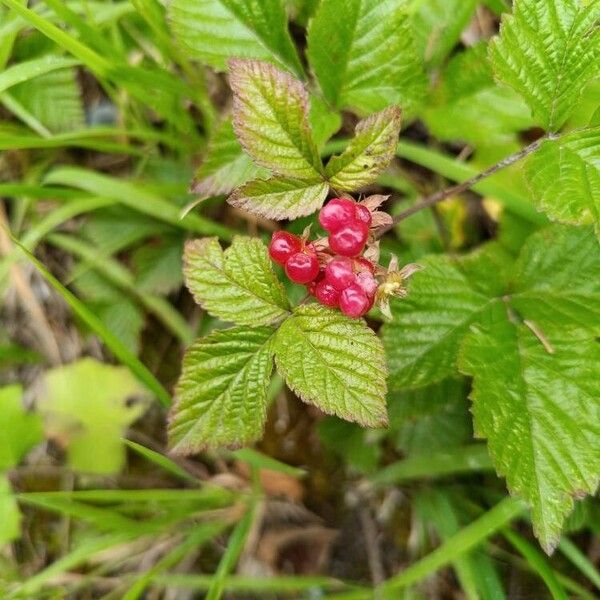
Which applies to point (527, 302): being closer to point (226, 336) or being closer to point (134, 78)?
point (226, 336)

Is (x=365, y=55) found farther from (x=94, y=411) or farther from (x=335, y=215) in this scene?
(x=94, y=411)

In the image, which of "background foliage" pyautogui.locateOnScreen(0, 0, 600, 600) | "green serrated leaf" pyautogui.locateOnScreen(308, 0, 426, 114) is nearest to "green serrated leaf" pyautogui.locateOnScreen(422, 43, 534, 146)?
"background foliage" pyautogui.locateOnScreen(0, 0, 600, 600)

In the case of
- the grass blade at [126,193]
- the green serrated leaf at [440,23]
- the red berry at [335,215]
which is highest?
the green serrated leaf at [440,23]

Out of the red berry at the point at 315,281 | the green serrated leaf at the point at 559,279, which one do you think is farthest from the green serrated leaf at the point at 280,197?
the green serrated leaf at the point at 559,279

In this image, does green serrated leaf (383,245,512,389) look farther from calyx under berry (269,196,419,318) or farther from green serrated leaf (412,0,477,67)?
green serrated leaf (412,0,477,67)

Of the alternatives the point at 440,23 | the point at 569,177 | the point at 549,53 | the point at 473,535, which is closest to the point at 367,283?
the point at 569,177

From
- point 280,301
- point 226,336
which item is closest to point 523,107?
point 280,301

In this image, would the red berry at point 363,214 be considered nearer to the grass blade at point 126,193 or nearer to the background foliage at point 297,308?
the background foliage at point 297,308
